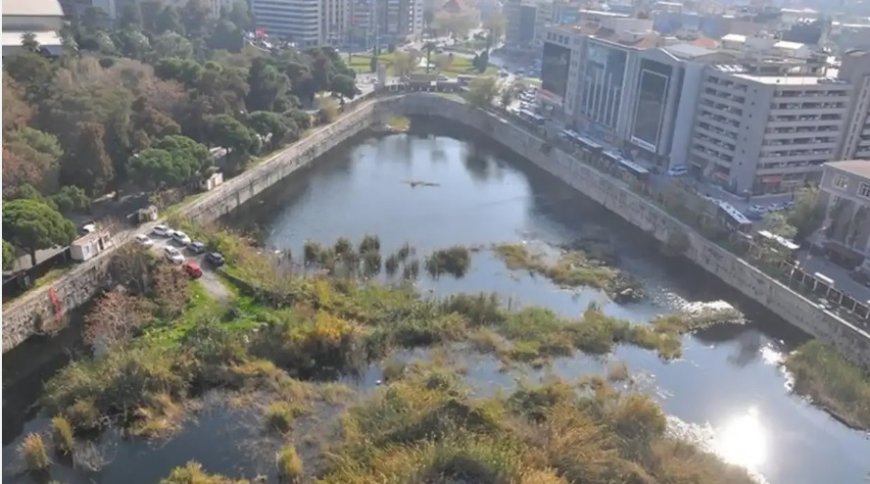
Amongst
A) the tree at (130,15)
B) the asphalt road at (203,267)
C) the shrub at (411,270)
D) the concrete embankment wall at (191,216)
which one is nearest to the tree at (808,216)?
the shrub at (411,270)

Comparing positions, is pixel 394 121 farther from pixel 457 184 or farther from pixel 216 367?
pixel 216 367

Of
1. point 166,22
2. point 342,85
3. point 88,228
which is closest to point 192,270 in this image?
point 88,228

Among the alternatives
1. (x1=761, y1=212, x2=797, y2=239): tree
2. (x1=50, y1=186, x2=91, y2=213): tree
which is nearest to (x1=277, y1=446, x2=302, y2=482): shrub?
(x1=50, y1=186, x2=91, y2=213): tree

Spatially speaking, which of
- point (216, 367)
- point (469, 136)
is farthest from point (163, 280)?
point (469, 136)

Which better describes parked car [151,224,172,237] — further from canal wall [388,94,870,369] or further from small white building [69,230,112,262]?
canal wall [388,94,870,369]

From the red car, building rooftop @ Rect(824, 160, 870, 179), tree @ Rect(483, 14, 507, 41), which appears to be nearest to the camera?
the red car

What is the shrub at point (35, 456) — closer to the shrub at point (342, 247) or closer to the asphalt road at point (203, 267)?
the asphalt road at point (203, 267)
